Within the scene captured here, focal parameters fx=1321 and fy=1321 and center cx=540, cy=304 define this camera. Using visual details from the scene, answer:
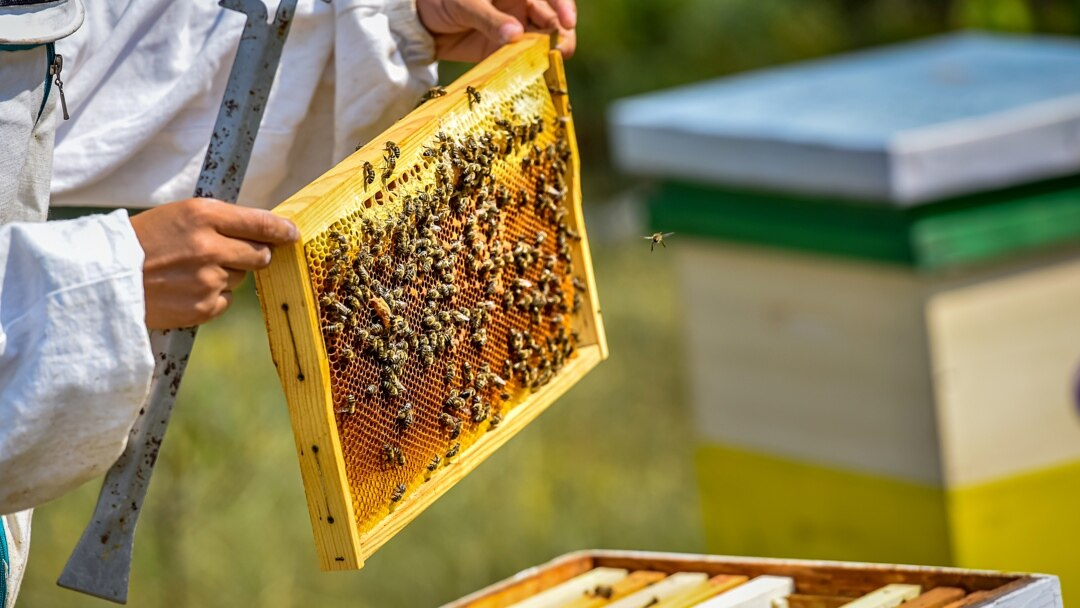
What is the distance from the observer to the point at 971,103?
12.0ft

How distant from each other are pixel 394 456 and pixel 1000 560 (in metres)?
2.21

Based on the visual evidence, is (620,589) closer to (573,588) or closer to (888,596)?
(573,588)

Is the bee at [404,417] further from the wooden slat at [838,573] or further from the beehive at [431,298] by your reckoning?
the wooden slat at [838,573]

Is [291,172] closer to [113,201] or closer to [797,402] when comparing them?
[113,201]

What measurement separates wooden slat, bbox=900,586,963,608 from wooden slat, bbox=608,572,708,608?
0.32 meters

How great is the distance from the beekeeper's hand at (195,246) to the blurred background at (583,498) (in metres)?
2.19

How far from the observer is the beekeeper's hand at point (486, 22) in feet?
6.58

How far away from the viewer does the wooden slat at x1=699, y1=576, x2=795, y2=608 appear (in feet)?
6.00

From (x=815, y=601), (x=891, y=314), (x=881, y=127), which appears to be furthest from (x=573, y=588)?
(x=881, y=127)

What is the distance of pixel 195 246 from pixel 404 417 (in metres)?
0.38

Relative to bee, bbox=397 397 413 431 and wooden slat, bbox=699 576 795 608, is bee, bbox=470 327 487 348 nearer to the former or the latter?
bee, bbox=397 397 413 431

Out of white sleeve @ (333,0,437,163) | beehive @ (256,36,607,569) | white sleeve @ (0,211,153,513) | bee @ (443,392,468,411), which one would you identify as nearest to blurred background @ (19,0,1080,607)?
beehive @ (256,36,607,569)


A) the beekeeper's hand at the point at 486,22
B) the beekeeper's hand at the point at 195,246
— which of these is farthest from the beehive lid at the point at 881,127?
the beekeeper's hand at the point at 195,246

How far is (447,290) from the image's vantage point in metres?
1.77
